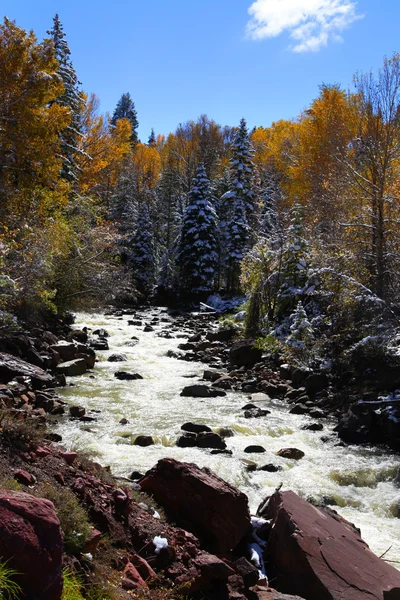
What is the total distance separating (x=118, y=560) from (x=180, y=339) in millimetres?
17810

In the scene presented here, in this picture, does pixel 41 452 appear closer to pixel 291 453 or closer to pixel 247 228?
pixel 291 453

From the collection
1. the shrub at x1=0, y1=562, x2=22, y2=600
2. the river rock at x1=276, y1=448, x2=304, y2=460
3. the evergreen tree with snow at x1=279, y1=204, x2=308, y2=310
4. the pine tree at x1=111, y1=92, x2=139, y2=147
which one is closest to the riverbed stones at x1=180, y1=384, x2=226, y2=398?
the river rock at x1=276, y1=448, x2=304, y2=460

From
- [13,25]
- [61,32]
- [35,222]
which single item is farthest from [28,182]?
[61,32]

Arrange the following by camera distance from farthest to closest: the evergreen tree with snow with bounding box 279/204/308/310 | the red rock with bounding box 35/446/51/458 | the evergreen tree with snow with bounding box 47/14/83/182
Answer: the evergreen tree with snow with bounding box 47/14/83/182
the evergreen tree with snow with bounding box 279/204/308/310
the red rock with bounding box 35/446/51/458

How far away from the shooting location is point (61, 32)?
2636 cm

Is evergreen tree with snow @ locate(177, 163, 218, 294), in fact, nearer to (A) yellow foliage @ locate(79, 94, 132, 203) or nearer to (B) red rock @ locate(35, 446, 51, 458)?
(A) yellow foliage @ locate(79, 94, 132, 203)

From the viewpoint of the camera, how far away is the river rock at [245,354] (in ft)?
53.7

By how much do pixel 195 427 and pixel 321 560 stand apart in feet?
16.8

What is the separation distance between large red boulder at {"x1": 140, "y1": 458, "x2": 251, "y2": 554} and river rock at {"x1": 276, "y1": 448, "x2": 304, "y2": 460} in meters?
3.37

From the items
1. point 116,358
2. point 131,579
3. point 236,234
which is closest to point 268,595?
point 131,579

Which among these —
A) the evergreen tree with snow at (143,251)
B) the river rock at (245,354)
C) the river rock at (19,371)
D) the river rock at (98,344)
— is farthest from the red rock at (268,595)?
the evergreen tree with snow at (143,251)

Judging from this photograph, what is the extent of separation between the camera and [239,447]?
9.00m

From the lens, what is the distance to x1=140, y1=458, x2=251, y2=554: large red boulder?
509 cm

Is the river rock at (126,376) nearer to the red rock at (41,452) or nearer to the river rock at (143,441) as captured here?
the river rock at (143,441)
